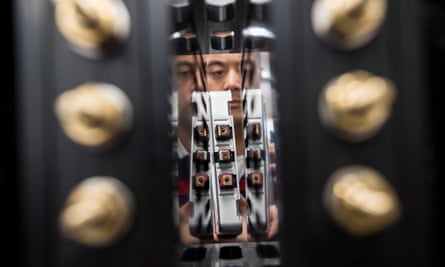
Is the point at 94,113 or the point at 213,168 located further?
the point at 213,168

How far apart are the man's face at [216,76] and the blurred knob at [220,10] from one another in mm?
57

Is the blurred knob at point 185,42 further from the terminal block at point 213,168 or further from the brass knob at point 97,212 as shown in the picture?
the brass knob at point 97,212

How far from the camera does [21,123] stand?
0.40 m

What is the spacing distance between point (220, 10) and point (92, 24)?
7.6 inches

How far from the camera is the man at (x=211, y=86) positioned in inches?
21.0

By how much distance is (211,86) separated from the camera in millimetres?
574

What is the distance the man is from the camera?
53 centimetres

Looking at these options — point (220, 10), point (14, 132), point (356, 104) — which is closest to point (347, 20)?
point (356, 104)

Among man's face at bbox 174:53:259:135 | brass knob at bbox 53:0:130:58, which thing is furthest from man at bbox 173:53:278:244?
brass knob at bbox 53:0:130:58

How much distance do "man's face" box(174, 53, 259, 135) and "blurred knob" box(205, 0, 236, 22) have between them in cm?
6

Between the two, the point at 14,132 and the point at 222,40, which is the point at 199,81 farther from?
the point at 14,132

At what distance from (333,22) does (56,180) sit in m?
0.29

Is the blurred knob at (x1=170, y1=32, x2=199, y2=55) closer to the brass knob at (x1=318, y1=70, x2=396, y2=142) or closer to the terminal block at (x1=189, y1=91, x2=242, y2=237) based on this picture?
the terminal block at (x1=189, y1=91, x2=242, y2=237)

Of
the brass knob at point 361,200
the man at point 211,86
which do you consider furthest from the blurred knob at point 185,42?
the brass knob at point 361,200
